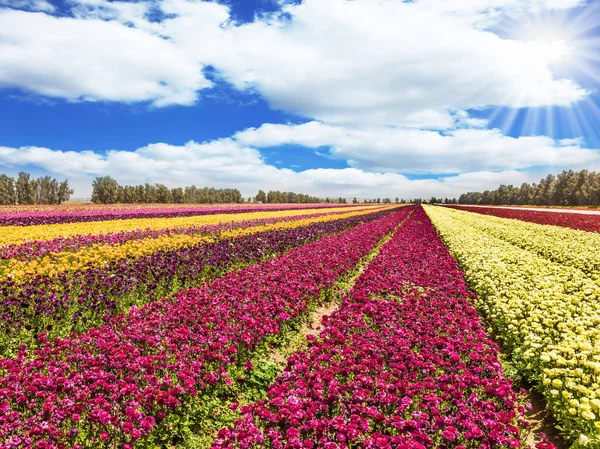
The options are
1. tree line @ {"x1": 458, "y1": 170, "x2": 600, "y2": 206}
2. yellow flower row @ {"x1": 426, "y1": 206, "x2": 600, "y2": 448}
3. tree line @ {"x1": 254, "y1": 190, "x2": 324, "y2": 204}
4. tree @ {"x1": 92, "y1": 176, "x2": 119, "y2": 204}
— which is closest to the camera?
yellow flower row @ {"x1": 426, "y1": 206, "x2": 600, "y2": 448}

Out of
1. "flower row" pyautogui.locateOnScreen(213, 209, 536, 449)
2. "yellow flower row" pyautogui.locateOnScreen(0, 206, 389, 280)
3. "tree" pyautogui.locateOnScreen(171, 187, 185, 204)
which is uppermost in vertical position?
"tree" pyautogui.locateOnScreen(171, 187, 185, 204)

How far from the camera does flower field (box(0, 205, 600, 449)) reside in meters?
3.66

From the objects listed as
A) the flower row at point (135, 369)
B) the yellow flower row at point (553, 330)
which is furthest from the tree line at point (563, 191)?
the flower row at point (135, 369)

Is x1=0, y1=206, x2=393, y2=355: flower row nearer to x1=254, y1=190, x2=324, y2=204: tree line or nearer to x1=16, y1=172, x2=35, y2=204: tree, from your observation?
x1=16, y1=172, x2=35, y2=204: tree

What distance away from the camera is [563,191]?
10350 centimetres

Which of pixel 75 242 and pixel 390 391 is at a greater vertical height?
pixel 75 242

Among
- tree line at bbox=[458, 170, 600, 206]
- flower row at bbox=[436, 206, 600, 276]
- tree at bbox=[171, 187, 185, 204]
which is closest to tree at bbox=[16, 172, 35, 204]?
tree at bbox=[171, 187, 185, 204]

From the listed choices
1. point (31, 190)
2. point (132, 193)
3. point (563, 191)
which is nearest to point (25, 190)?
point (31, 190)

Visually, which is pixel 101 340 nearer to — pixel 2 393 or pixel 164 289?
pixel 2 393

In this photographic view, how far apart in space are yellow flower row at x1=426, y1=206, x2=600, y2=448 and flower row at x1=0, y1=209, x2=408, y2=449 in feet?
13.3

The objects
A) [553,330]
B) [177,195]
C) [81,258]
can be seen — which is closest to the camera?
[553,330]

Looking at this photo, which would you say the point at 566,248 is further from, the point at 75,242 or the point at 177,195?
the point at 177,195

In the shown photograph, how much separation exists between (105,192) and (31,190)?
18.8m

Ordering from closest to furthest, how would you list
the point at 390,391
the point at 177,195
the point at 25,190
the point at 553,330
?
the point at 390,391, the point at 553,330, the point at 25,190, the point at 177,195
